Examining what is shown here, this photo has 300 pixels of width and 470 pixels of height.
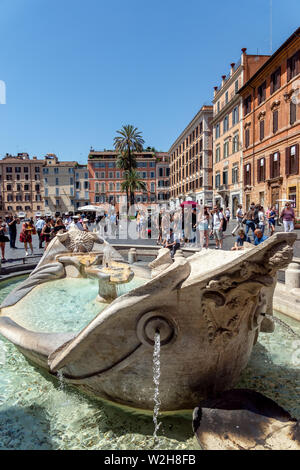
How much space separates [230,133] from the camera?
1428 inches

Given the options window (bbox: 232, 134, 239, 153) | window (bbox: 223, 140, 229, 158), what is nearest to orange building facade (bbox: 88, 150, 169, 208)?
window (bbox: 223, 140, 229, 158)

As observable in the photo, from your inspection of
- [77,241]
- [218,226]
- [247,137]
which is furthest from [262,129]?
[77,241]

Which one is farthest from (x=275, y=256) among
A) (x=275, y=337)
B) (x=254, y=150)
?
(x=254, y=150)

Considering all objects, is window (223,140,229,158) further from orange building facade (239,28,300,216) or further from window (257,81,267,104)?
window (257,81,267,104)

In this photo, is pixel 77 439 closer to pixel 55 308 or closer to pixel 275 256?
pixel 275 256

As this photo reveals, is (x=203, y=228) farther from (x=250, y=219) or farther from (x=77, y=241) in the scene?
(x=77, y=241)

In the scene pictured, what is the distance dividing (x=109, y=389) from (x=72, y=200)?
7732 cm

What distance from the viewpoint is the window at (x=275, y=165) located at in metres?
25.7

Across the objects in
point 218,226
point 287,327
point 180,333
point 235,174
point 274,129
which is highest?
point 274,129

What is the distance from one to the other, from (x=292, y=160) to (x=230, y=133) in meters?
14.0

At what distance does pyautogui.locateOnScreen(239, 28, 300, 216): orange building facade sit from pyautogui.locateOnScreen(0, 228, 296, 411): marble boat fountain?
63.9ft

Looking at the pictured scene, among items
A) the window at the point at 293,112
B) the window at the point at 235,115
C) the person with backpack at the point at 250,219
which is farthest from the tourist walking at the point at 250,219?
the window at the point at 235,115

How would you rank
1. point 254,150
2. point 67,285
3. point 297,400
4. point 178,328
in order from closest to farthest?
point 178,328 < point 297,400 < point 67,285 < point 254,150

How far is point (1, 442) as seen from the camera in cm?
213
